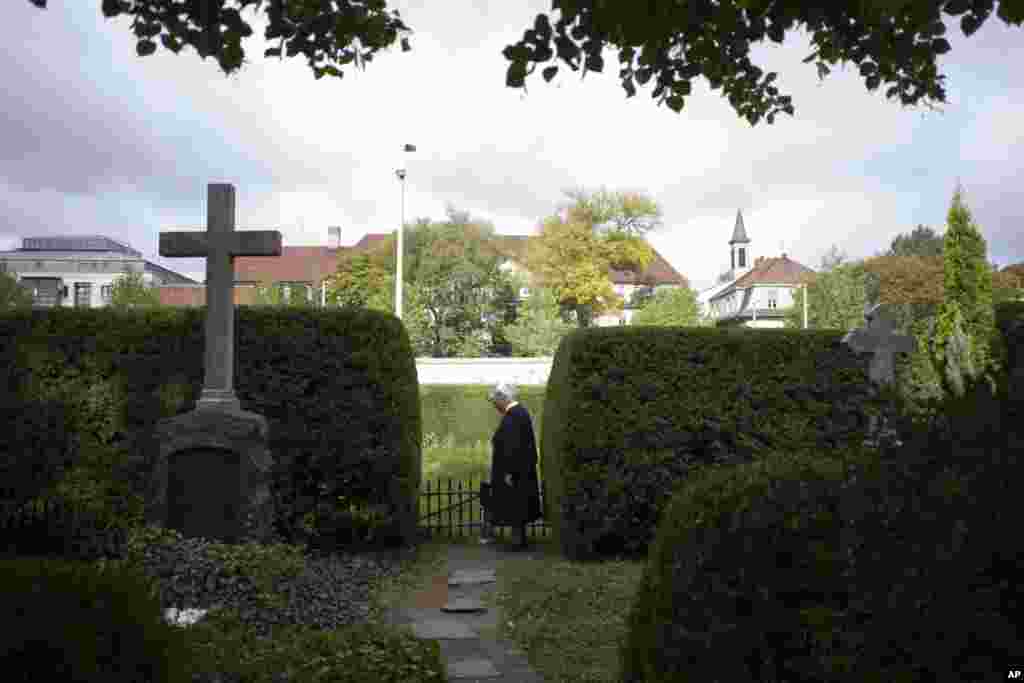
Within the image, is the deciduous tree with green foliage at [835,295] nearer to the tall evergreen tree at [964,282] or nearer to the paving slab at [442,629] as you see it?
the tall evergreen tree at [964,282]

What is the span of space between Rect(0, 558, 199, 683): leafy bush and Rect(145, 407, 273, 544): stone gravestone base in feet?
12.1

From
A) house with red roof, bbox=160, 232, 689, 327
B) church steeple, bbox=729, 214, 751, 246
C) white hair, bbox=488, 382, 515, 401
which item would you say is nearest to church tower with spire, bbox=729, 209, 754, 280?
church steeple, bbox=729, 214, 751, 246

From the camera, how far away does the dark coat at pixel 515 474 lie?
9992 millimetres

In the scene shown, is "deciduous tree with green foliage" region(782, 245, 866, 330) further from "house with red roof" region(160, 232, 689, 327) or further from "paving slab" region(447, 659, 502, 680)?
"paving slab" region(447, 659, 502, 680)

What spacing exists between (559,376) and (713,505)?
22.3 ft

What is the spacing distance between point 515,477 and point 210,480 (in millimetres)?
3995

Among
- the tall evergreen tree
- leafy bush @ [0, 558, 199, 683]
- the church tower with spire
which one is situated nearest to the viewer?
leafy bush @ [0, 558, 199, 683]

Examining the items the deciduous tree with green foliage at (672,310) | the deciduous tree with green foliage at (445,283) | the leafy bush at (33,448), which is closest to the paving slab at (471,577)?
the leafy bush at (33,448)

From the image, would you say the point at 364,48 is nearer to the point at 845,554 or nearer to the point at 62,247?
the point at 845,554

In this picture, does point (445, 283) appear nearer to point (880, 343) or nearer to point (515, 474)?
point (515, 474)

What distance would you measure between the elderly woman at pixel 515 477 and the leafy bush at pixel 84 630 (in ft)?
22.4


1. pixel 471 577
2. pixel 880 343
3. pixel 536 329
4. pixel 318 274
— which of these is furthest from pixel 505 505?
pixel 318 274

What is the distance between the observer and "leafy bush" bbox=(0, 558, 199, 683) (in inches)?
103

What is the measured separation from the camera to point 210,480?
703cm
